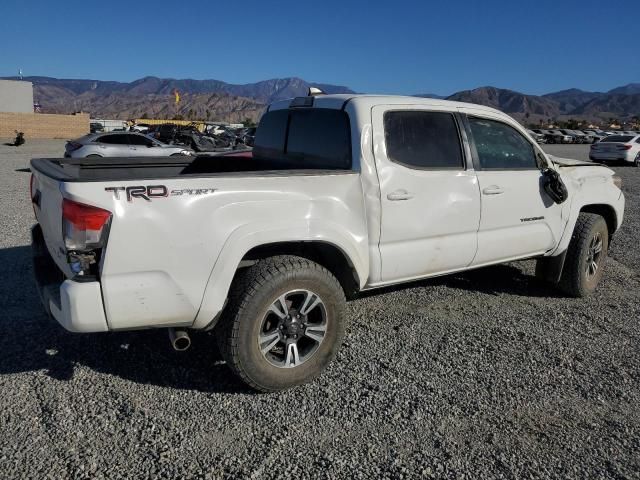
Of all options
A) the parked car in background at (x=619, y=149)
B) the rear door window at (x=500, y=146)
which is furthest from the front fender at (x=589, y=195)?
the parked car in background at (x=619, y=149)

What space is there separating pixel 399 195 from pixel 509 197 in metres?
1.28

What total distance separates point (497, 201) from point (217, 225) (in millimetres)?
2507

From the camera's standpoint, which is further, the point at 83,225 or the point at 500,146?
the point at 500,146

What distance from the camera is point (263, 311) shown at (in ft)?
10.8

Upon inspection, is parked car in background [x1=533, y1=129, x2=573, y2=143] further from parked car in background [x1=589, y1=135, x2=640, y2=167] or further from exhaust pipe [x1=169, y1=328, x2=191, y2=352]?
exhaust pipe [x1=169, y1=328, x2=191, y2=352]

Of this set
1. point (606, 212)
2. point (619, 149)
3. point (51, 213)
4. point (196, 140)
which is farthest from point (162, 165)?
point (196, 140)

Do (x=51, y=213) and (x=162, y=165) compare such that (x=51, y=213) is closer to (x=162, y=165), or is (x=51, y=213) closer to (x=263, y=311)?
(x=263, y=311)

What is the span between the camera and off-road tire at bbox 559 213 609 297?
5.23m

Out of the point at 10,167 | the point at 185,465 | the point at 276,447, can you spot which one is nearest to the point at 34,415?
the point at 185,465

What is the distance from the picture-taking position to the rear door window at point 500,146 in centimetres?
448

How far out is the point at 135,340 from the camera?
4242 millimetres

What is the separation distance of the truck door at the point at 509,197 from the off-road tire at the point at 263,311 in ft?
5.45

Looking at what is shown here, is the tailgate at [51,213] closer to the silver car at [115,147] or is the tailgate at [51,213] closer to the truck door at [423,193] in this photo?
the truck door at [423,193]

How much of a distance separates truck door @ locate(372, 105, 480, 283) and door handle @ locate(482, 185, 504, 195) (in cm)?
10
